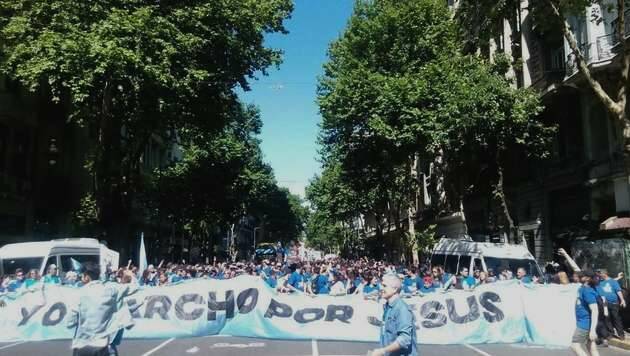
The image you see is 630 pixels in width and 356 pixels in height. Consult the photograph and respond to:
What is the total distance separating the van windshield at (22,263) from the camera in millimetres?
19641

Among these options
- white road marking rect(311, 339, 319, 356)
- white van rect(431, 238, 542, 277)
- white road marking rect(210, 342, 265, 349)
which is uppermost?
white van rect(431, 238, 542, 277)

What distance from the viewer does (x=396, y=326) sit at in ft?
19.2

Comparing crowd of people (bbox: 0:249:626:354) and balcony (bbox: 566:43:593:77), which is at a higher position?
balcony (bbox: 566:43:593:77)

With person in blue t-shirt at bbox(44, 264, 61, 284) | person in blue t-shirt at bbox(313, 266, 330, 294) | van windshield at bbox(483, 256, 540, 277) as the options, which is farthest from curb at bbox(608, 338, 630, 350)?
person in blue t-shirt at bbox(44, 264, 61, 284)

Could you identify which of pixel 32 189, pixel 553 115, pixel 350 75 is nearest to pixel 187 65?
pixel 350 75

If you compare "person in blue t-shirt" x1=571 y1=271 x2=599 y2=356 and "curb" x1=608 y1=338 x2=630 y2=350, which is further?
"curb" x1=608 y1=338 x2=630 y2=350

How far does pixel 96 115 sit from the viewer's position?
28469mm

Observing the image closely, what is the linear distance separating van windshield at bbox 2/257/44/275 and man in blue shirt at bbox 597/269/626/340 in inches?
633

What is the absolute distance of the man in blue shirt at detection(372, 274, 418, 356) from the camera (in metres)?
5.71

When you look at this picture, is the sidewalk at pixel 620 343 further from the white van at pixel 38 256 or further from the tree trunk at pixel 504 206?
the white van at pixel 38 256

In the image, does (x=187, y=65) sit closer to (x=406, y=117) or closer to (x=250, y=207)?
(x=406, y=117)

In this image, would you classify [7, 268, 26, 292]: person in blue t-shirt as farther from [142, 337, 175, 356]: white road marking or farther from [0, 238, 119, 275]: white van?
[142, 337, 175, 356]: white road marking

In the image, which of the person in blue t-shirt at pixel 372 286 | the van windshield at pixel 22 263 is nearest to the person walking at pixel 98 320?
the person in blue t-shirt at pixel 372 286

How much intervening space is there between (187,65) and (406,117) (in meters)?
9.80
